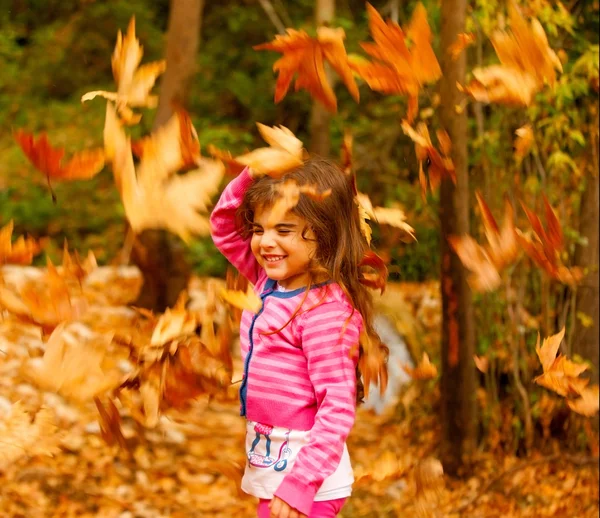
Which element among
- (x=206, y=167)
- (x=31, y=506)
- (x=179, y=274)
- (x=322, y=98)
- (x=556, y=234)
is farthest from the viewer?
(x=179, y=274)

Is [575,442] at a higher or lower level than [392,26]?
lower

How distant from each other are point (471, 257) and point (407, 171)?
10.3ft

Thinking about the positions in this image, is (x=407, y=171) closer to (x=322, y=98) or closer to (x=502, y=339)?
(x=502, y=339)

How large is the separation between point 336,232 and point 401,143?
→ 16.0 feet

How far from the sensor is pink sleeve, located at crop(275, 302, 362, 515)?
1905 mm

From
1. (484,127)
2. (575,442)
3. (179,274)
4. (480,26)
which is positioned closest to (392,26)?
(480,26)

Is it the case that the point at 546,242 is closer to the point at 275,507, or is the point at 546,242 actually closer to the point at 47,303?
the point at 275,507

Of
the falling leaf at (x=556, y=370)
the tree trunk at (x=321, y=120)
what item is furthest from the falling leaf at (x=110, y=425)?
the tree trunk at (x=321, y=120)

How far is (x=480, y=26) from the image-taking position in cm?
423

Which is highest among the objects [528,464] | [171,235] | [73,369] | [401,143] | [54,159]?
[54,159]

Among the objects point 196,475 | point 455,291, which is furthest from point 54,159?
point 196,475

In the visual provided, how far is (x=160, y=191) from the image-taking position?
2074 millimetres

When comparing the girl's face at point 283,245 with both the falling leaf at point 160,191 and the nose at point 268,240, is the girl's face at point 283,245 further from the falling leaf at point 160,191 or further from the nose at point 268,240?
the falling leaf at point 160,191

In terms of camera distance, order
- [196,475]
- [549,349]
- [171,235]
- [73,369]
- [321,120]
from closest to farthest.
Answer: [73,369], [549,349], [196,475], [171,235], [321,120]
